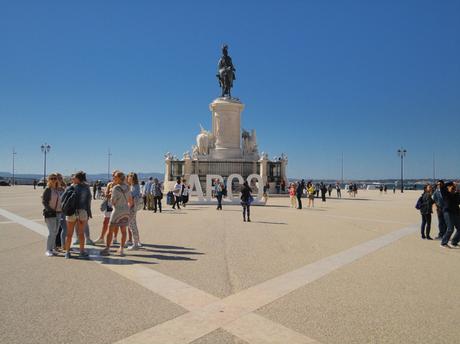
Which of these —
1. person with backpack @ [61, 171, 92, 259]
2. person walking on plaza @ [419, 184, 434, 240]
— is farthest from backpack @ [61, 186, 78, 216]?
person walking on plaza @ [419, 184, 434, 240]

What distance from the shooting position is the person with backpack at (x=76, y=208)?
26.2ft

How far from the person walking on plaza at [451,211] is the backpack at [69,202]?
331 inches

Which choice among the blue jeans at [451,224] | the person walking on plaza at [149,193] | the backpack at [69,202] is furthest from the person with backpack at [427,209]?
the person walking on plaza at [149,193]

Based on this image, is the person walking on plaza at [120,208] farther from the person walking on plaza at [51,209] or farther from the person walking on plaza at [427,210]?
the person walking on plaza at [427,210]

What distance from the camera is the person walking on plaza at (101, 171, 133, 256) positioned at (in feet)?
26.3

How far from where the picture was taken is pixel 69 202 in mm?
7969

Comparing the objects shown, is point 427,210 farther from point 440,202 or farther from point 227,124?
point 227,124

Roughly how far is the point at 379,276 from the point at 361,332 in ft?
8.31

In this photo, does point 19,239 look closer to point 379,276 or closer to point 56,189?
point 56,189

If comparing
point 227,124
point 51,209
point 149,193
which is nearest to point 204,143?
point 227,124

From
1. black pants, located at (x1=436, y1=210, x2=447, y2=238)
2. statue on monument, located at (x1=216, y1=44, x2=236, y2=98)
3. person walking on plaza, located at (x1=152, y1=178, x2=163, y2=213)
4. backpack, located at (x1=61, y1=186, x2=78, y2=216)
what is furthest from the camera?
statue on monument, located at (x1=216, y1=44, x2=236, y2=98)

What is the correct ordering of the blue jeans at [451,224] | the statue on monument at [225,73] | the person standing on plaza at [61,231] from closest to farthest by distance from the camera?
1. the person standing on plaza at [61,231]
2. the blue jeans at [451,224]
3. the statue on monument at [225,73]

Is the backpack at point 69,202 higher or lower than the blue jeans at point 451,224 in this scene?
higher

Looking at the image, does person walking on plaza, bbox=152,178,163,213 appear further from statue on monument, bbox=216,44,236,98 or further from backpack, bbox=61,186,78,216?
statue on monument, bbox=216,44,236,98
